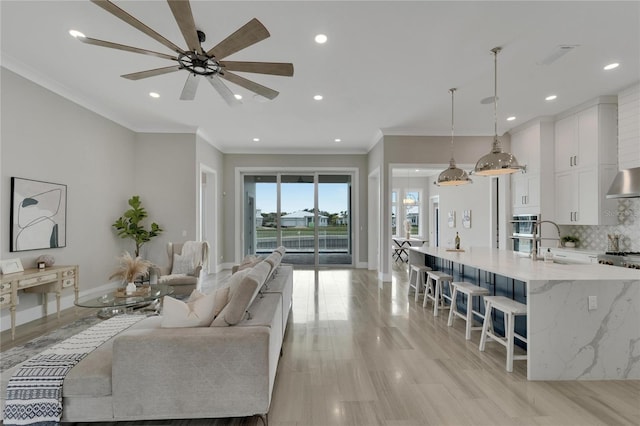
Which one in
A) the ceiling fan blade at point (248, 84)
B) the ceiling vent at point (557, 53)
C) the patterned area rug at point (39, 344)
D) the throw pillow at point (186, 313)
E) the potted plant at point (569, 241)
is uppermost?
the ceiling vent at point (557, 53)

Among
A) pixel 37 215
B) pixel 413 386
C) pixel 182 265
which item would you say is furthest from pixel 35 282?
pixel 413 386

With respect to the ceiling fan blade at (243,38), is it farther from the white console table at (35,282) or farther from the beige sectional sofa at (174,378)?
the white console table at (35,282)

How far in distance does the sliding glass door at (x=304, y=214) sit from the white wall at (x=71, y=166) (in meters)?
3.14

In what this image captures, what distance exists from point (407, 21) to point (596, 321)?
3.19 metres

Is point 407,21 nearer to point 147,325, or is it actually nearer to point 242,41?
point 242,41

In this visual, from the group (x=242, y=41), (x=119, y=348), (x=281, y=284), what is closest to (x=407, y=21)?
(x=242, y=41)

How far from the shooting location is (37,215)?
3.96m

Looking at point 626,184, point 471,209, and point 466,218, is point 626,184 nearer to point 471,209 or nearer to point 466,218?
point 471,209

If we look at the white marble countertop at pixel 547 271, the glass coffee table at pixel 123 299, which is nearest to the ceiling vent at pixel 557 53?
the white marble countertop at pixel 547 271

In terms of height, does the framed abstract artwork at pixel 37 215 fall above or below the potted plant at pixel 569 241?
above

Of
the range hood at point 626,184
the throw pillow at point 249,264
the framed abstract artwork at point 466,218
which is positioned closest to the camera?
the throw pillow at point 249,264

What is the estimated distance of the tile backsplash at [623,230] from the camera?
4457mm

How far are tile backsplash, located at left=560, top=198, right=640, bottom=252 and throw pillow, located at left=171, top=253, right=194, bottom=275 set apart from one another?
6.84m

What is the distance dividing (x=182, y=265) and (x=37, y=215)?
1979 millimetres
